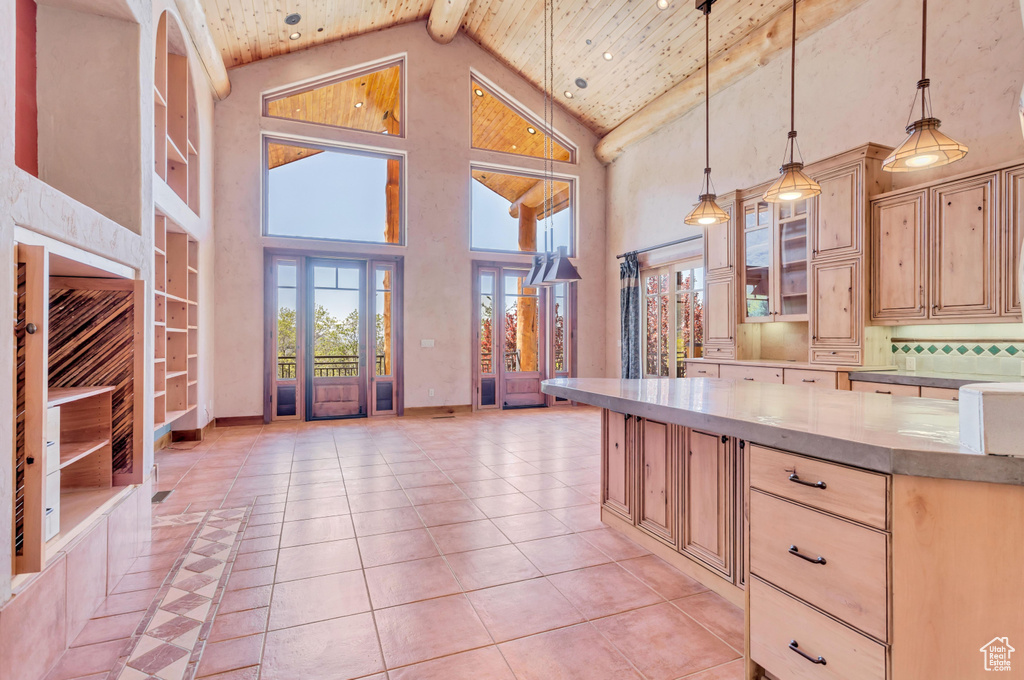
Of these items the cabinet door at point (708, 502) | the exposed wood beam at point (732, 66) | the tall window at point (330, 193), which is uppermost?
the exposed wood beam at point (732, 66)

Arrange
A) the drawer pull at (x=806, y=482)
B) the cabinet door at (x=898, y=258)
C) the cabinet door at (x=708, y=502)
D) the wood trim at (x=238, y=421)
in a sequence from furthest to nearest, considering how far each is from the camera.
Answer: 1. the wood trim at (x=238, y=421)
2. the cabinet door at (x=898, y=258)
3. the cabinet door at (x=708, y=502)
4. the drawer pull at (x=806, y=482)

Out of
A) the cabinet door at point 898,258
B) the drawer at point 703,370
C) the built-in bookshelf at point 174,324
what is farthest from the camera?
the drawer at point 703,370

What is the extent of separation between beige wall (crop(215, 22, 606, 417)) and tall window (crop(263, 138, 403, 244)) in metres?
0.19

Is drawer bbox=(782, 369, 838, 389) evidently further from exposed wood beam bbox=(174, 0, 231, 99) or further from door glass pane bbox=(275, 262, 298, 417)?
exposed wood beam bbox=(174, 0, 231, 99)

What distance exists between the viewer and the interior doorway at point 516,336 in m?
8.08

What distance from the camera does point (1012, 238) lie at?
336 centimetres

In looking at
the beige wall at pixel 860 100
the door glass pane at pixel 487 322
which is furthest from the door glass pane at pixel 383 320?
the beige wall at pixel 860 100

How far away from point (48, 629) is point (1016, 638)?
9.38ft

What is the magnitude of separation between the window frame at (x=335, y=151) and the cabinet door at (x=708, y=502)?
19.5 ft

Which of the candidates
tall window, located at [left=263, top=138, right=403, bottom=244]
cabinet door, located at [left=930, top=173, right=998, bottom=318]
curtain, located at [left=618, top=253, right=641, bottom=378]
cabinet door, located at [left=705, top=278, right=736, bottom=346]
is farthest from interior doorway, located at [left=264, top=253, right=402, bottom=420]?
cabinet door, located at [left=930, top=173, right=998, bottom=318]

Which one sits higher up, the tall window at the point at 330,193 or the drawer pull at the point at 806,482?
the tall window at the point at 330,193

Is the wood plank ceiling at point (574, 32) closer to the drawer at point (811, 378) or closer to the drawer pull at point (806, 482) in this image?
the drawer at point (811, 378)

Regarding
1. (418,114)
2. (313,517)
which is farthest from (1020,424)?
(418,114)

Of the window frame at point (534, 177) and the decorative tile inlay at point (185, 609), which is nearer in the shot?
the decorative tile inlay at point (185, 609)
